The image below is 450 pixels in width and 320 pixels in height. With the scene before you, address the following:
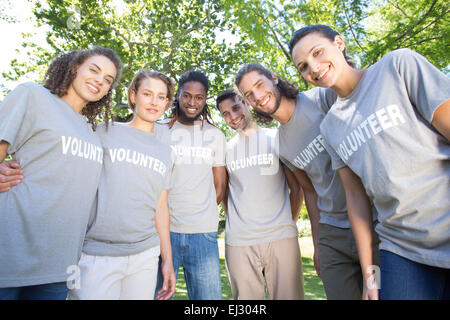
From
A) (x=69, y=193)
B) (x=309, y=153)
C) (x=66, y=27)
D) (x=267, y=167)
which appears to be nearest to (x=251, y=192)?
(x=267, y=167)

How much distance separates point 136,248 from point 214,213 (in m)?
0.98

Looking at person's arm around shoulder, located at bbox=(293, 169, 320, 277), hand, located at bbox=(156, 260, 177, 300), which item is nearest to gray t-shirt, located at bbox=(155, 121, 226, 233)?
hand, located at bbox=(156, 260, 177, 300)

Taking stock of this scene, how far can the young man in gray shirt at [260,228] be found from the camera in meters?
2.97

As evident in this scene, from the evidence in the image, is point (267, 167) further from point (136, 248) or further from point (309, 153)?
point (136, 248)

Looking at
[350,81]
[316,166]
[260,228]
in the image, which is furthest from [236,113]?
[350,81]

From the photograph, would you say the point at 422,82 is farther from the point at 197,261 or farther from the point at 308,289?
the point at 308,289

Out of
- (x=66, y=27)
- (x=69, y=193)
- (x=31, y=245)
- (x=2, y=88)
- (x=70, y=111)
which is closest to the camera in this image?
(x=31, y=245)

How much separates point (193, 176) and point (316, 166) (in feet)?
3.93

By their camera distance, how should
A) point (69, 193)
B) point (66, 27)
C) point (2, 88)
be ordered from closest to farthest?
point (69, 193), point (66, 27), point (2, 88)

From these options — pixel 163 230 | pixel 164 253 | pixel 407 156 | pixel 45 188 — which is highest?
pixel 407 156

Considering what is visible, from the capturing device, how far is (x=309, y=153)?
276 cm

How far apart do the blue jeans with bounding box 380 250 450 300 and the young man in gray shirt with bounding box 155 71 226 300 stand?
5.35ft

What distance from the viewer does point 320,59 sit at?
2.22 meters
